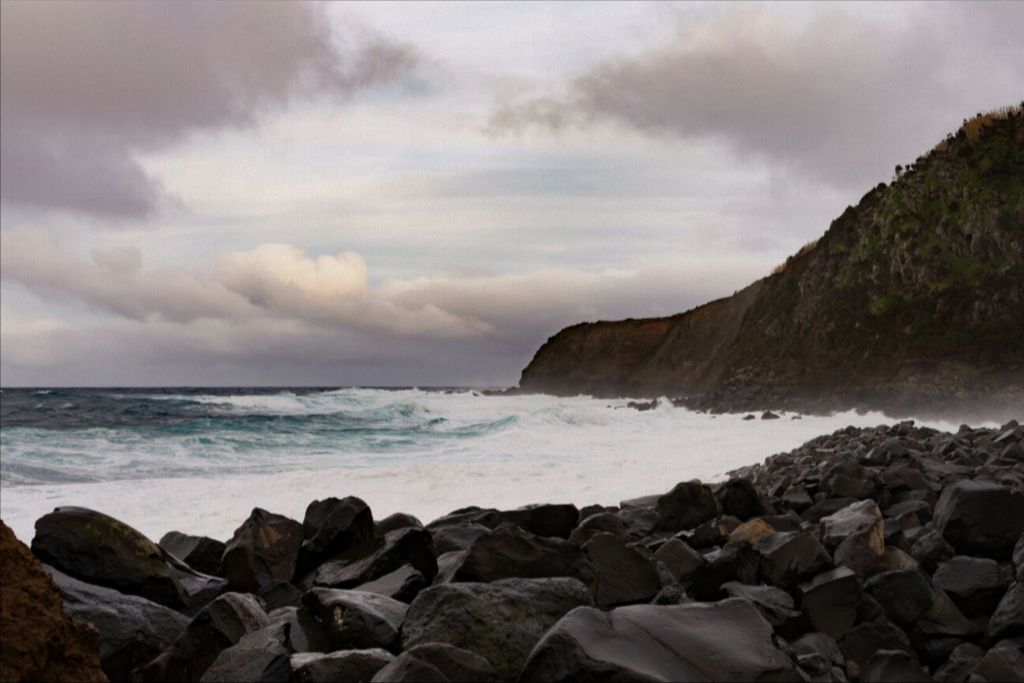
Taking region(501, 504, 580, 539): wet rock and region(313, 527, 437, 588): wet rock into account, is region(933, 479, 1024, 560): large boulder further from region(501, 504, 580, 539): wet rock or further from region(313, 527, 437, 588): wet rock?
region(313, 527, 437, 588): wet rock

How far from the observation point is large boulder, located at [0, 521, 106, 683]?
269cm

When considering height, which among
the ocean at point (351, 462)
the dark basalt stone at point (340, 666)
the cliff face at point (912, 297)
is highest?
the cliff face at point (912, 297)

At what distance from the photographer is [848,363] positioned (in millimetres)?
37312

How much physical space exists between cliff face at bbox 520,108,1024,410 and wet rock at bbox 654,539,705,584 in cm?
2763

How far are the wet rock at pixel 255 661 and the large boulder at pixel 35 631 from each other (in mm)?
461

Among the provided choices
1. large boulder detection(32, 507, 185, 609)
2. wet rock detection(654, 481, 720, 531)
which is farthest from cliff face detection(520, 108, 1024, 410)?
large boulder detection(32, 507, 185, 609)

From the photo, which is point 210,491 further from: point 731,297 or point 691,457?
point 731,297

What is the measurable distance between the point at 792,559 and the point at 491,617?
2189 mm

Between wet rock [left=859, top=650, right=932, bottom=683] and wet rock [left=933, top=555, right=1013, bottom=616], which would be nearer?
wet rock [left=859, top=650, right=932, bottom=683]

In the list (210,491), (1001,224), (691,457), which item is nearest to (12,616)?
(210,491)

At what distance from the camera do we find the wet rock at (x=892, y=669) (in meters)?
3.69

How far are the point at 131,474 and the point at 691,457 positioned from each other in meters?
11.9

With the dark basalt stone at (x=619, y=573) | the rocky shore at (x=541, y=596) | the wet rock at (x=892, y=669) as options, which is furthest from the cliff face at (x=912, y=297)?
the wet rock at (x=892, y=669)

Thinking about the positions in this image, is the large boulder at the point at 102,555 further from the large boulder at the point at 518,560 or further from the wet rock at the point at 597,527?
the wet rock at the point at 597,527
